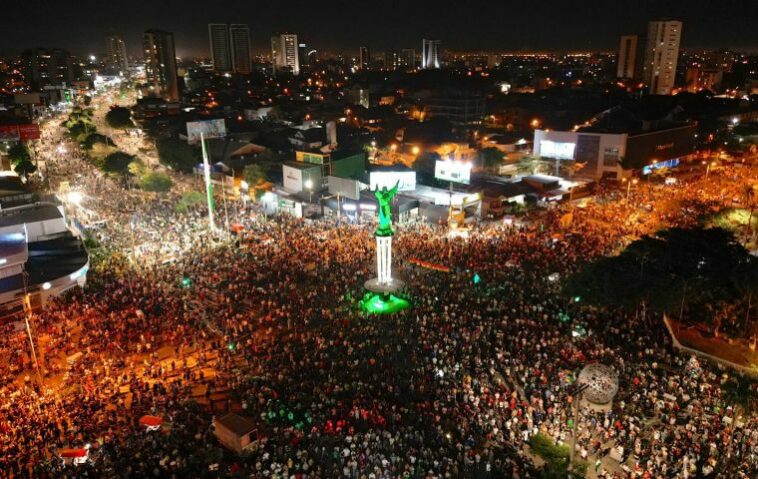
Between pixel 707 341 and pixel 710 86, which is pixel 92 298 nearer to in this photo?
pixel 707 341

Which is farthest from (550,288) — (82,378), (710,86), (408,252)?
(710,86)

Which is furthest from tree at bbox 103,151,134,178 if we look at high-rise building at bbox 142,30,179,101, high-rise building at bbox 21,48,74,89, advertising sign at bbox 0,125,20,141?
high-rise building at bbox 21,48,74,89

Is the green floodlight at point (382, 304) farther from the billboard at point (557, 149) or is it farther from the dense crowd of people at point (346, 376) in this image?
the billboard at point (557, 149)

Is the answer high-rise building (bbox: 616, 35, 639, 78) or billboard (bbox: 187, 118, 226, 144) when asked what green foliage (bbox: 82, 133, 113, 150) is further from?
high-rise building (bbox: 616, 35, 639, 78)

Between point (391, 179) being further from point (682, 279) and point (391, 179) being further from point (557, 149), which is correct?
point (682, 279)

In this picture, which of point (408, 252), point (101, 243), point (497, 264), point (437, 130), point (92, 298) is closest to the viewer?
point (92, 298)

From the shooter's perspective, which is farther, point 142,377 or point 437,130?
point 437,130

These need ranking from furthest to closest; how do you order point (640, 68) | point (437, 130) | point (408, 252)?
1. point (640, 68)
2. point (437, 130)
3. point (408, 252)
